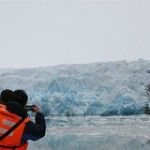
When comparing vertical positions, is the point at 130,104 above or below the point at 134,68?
below

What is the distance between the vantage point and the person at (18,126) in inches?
108

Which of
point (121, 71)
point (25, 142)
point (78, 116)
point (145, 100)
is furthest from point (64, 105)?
point (25, 142)

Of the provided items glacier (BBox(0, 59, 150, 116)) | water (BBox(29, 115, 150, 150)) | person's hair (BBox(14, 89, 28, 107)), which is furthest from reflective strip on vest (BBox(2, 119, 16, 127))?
glacier (BBox(0, 59, 150, 116))

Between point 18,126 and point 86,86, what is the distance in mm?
48358

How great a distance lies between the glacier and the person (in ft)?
126

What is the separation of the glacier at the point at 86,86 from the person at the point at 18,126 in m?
38.4

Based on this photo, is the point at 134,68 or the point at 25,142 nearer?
the point at 25,142

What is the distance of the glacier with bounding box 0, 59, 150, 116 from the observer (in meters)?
44.0

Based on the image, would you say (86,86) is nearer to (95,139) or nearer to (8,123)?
(95,139)

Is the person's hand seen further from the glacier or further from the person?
the glacier

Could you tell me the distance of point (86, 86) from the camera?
5109cm

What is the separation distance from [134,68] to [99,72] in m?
4.23

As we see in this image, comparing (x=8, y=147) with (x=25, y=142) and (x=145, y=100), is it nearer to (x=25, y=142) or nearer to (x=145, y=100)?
(x=25, y=142)

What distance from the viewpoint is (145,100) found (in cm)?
4775
